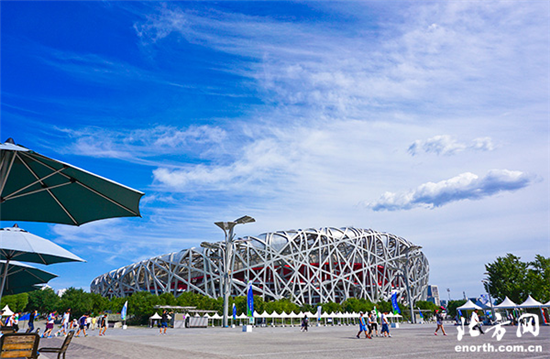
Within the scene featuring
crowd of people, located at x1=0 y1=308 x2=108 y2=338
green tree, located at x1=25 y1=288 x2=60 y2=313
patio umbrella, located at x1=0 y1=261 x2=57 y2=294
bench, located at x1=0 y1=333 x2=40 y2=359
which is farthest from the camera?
green tree, located at x1=25 y1=288 x2=60 y2=313

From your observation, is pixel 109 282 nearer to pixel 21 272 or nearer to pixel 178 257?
pixel 178 257

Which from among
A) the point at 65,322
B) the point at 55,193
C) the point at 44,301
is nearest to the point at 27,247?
the point at 55,193

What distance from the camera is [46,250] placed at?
9305 millimetres

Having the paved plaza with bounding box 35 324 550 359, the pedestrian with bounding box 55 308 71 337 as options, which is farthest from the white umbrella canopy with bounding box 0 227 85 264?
the pedestrian with bounding box 55 308 71 337

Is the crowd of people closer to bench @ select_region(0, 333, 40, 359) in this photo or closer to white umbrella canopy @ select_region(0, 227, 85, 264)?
white umbrella canopy @ select_region(0, 227, 85, 264)

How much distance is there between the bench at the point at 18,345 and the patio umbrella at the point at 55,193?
2.23 meters

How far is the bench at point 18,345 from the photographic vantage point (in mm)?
5668

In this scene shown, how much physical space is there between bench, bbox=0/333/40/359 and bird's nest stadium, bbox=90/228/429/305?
60338 millimetres

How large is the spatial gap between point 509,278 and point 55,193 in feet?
149

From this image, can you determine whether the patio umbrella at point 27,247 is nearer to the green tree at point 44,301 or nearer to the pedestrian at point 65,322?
the pedestrian at point 65,322

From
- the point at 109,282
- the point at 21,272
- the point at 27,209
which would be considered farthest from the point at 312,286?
the point at 27,209

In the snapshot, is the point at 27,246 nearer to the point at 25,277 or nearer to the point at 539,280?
the point at 25,277

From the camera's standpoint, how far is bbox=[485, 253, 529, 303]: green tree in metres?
39.2

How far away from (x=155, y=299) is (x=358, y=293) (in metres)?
42.2
